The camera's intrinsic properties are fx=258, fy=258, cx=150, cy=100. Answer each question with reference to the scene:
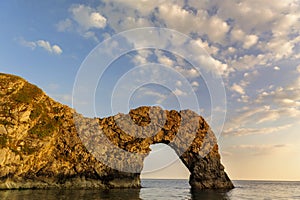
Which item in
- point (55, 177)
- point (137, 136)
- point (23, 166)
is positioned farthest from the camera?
point (137, 136)

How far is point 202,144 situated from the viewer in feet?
333

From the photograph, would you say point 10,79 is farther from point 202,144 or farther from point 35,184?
point 202,144

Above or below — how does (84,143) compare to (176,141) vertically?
below

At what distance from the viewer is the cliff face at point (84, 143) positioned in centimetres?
6825

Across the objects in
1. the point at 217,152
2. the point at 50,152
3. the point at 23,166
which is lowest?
the point at 23,166

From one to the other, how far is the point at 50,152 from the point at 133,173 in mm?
28113

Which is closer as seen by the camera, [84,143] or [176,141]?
[84,143]

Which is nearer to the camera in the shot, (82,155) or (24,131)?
(24,131)

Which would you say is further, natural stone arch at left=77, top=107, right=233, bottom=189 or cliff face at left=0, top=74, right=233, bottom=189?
natural stone arch at left=77, top=107, right=233, bottom=189

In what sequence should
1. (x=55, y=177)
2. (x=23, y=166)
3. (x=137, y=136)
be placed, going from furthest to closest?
(x=137, y=136) → (x=55, y=177) → (x=23, y=166)

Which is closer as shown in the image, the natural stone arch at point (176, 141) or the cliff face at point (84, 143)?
the cliff face at point (84, 143)

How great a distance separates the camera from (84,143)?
284 ft

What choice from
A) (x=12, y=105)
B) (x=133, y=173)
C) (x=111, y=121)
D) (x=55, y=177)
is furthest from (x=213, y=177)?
(x=12, y=105)

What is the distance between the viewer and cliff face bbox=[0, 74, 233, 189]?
224 feet
